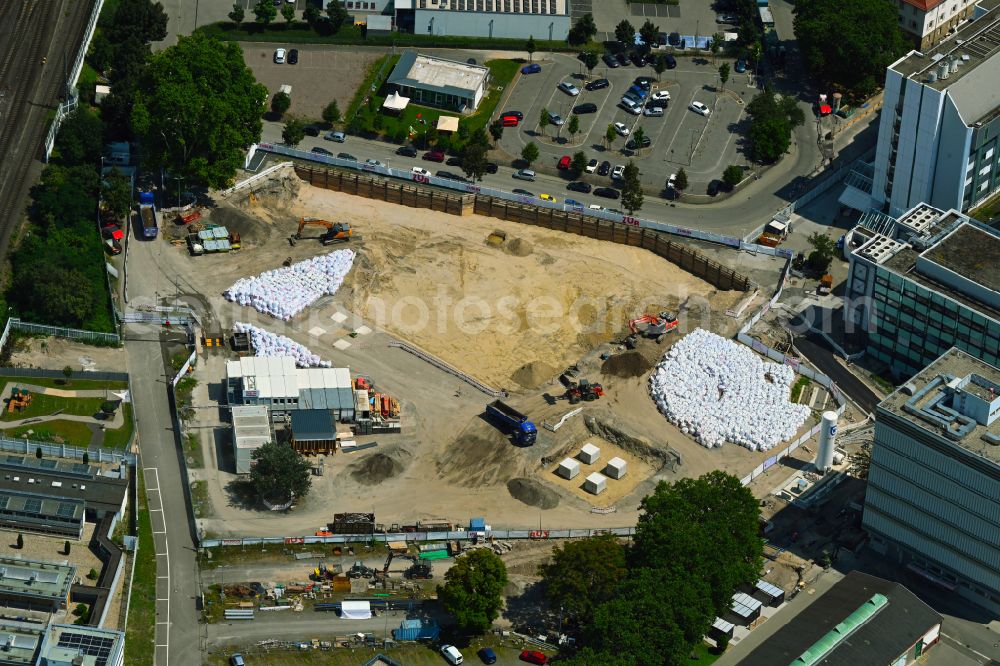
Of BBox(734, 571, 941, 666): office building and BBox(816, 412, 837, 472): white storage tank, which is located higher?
BBox(816, 412, 837, 472): white storage tank

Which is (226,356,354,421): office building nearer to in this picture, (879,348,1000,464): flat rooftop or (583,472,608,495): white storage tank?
(583,472,608,495): white storage tank

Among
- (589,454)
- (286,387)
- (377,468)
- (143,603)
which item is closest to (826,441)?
(589,454)

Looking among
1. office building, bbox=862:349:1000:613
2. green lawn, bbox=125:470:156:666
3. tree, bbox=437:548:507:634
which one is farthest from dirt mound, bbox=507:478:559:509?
green lawn, bbox=125:470:156:666

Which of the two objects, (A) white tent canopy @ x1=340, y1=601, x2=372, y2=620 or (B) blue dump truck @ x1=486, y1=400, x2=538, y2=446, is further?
(B) blue dump truck @ x1=486, y1=400, x2=538, y2=446

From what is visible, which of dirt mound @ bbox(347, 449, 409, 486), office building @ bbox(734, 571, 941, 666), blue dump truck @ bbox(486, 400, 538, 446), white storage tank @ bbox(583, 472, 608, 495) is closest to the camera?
office building @ bbox(734, 571, 941, 666)

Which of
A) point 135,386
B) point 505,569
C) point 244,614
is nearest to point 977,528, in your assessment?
point 505,569

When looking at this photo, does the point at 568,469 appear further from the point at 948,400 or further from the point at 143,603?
the point at 143,603
